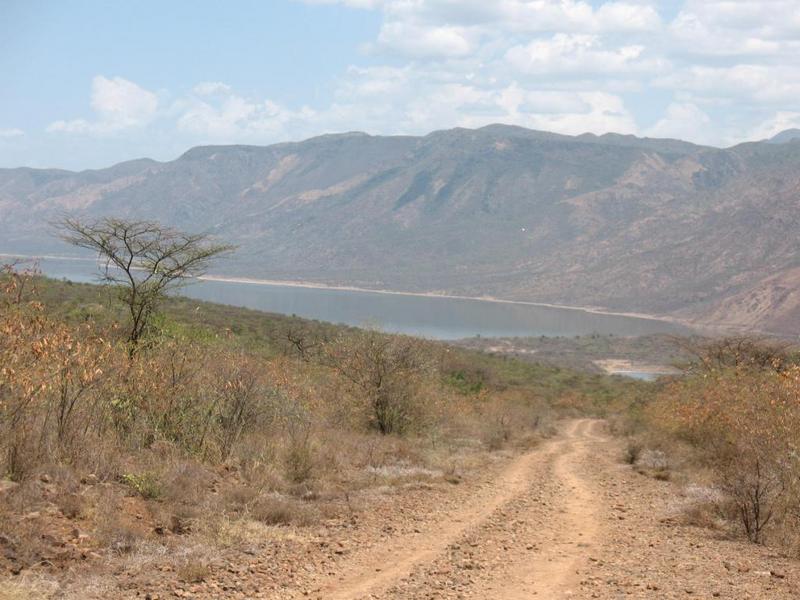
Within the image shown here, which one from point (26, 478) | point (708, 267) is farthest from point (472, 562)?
point (708, 267)

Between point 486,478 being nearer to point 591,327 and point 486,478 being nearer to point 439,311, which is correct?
point 591,327

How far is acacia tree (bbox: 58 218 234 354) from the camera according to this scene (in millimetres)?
16125

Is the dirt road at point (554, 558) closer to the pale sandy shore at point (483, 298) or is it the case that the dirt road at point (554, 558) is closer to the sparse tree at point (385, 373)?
the sparse tree at point (385, 373)

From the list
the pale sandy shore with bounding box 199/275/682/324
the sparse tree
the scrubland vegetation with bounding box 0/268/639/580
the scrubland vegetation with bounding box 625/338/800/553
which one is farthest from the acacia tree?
the pale sandy shore with bounding box 199/275/682/324

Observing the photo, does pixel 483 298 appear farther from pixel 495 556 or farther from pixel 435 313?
pixel 495 556

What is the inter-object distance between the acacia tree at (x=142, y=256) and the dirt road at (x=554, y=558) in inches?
303

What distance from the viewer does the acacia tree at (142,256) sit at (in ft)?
52.9

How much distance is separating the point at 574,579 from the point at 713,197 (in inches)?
7841

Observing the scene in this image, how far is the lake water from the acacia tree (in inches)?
3256

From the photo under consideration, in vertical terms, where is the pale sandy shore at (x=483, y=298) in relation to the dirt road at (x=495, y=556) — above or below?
above

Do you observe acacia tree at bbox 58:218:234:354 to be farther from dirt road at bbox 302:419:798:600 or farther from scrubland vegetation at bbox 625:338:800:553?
scrubland vegetation at bbox 625:338:800:553

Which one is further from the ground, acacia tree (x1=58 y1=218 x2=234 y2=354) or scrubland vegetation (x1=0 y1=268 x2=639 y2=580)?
acacia tree (x1=58 y1=218 x2=234 y2=354)

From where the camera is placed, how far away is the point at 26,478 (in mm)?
8383

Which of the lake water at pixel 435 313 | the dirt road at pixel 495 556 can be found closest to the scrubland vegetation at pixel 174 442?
the dirt road at pixel 495 556
